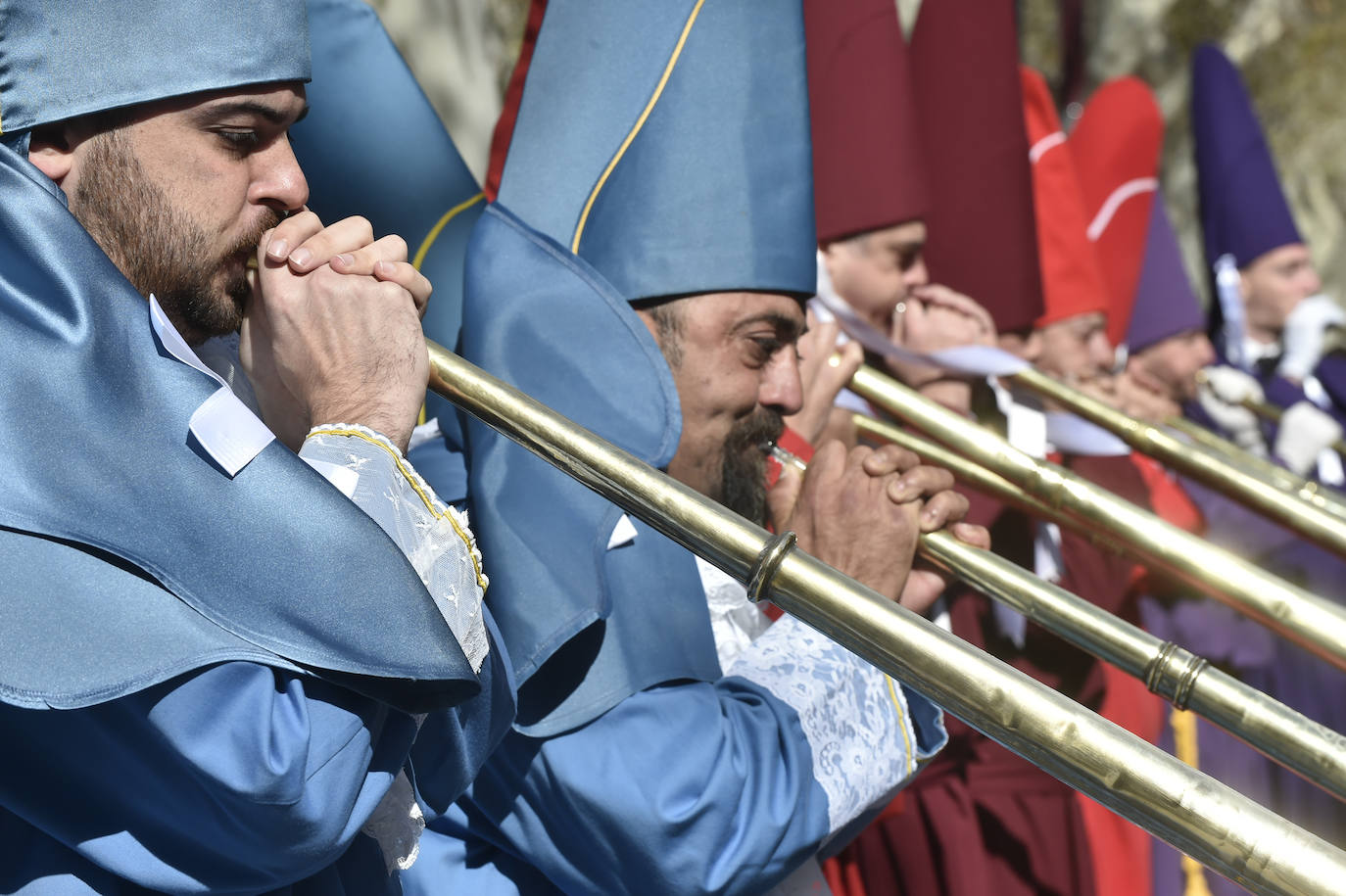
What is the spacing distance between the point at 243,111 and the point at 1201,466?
2.59 metres

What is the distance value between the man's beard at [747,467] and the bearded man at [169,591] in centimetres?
99

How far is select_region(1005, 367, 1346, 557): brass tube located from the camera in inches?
123

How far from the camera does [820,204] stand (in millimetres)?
3740

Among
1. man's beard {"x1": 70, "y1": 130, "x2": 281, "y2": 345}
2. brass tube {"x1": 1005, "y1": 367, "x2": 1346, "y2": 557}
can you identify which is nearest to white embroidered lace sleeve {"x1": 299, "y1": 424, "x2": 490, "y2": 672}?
man's beard {"x1": 70, "y1": 130, "x2": 281, "y2": 345}

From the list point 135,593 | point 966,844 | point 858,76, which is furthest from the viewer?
point 858,76

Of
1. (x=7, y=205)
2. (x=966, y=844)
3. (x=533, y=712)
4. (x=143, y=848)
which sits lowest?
(x=966, y=844)

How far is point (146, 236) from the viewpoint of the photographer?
4.92ft

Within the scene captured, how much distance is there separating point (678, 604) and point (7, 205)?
1.01 m

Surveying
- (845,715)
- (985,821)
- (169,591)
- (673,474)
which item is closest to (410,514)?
(169,591)

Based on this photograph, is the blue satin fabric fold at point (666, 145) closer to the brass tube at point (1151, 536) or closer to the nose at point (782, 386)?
the nose at point (782, 386)

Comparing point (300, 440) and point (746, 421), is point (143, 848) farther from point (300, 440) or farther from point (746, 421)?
point (746, 421)

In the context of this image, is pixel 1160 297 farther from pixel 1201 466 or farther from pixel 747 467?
pixel 747 467

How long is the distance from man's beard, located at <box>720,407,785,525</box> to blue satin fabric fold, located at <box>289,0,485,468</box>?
0.48 meters

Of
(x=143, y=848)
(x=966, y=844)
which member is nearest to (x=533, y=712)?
(x=143, y=848)
